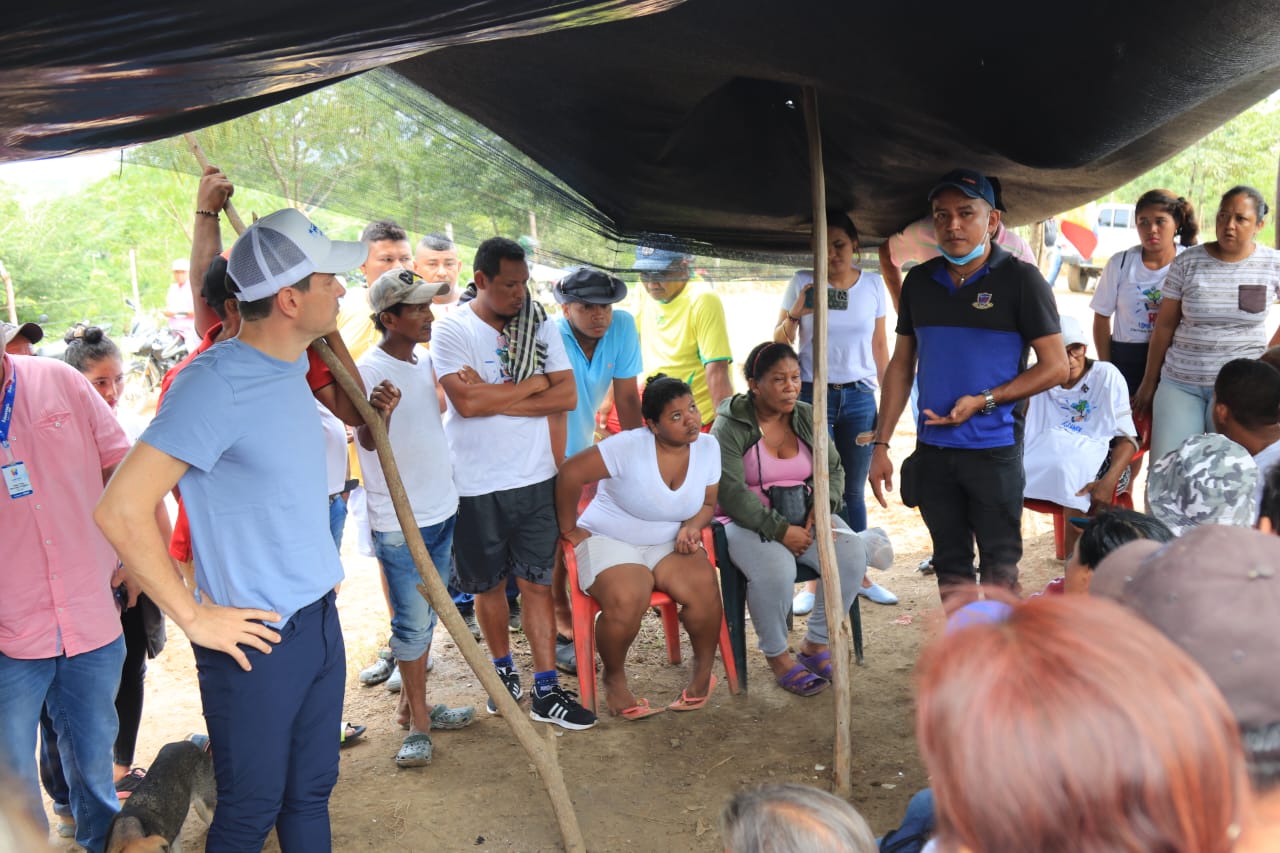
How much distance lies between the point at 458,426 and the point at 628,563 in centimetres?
90

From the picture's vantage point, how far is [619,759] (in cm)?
374

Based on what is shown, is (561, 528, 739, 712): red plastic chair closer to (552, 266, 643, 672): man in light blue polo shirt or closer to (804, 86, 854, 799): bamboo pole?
(552, 266, 643, 672): man in light blue polo shirt

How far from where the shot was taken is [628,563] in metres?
4.00

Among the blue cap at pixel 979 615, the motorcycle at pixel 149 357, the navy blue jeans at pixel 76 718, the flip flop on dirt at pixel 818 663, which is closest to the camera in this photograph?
the blue cap at pixel 979 615

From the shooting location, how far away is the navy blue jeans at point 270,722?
229 cm

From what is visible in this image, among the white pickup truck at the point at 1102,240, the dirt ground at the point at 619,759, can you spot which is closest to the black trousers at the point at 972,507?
the dirt ground at the point at 619,759

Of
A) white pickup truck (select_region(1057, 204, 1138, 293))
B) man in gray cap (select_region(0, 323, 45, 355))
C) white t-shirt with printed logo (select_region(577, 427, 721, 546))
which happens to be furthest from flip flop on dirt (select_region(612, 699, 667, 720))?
white pickup truck (select_region(1057, 204, 1138, 293))

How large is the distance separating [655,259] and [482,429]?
1.41 meters

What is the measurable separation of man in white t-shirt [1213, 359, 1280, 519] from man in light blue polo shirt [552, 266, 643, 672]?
8.33ft

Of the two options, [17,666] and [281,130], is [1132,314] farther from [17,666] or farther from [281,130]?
[17,666]

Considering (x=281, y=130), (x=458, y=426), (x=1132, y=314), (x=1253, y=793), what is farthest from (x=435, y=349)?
(x=1132, y=314)

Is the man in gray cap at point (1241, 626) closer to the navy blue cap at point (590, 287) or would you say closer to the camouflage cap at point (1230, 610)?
the camouflage cap at point (1230, 610)

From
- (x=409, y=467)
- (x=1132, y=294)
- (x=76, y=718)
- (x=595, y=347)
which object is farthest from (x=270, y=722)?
(x=1132, y=294)

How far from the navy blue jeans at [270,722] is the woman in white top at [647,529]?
5.36 feet
